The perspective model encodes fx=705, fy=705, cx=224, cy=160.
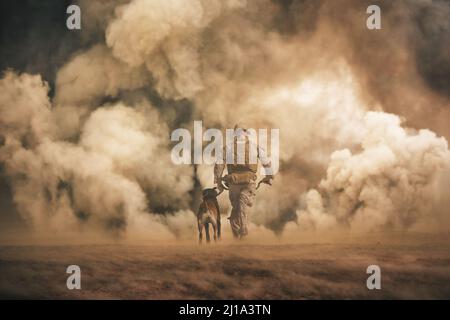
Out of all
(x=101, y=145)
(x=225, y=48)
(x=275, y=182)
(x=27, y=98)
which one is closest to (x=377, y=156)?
(x=275, y=182)

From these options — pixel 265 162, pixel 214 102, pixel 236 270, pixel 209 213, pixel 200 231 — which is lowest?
pixel 236 270

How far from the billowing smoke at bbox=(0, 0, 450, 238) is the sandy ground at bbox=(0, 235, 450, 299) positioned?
53cm

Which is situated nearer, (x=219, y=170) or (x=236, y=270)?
(x=236, y=270)

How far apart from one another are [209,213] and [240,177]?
0.99 m

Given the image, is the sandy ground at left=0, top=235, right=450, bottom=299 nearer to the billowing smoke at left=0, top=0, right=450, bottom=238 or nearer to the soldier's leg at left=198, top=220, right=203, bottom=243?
the soldier's leg at left=198, top=220, right=203, bottom=243

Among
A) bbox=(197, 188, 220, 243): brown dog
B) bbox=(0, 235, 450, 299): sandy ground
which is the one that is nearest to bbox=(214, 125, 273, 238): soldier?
bbox=(197, 188, 220, 243): brown dog

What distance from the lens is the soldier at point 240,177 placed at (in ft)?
47.8

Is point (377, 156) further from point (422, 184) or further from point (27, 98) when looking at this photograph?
point (27, 98)

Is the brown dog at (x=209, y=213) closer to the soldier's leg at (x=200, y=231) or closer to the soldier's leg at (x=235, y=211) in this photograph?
the soldier's leg at (x=200, y=231)

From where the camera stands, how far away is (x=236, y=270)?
1424 centimetres

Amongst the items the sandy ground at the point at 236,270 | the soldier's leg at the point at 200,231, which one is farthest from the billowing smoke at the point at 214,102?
the sandy ground at the point at 236,270

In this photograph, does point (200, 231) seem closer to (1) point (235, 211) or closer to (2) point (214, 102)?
(1) point (235, 211)

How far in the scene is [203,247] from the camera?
14.6 meters

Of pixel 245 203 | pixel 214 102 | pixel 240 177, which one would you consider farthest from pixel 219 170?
pixel 214 102
